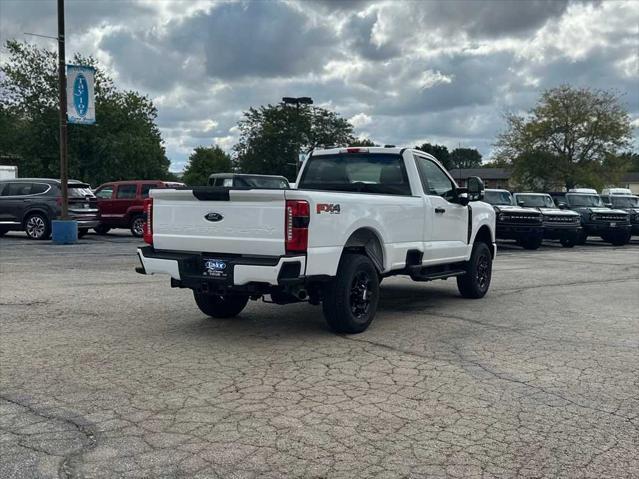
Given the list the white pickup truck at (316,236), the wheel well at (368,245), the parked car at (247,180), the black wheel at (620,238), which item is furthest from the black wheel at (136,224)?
the black wheel at (620,238)

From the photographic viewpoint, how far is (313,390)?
197 inches

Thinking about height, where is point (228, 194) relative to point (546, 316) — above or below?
above

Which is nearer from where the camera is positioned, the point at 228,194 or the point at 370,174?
the point at 228,194

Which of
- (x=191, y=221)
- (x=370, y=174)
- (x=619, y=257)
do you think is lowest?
(x=619, y=257)

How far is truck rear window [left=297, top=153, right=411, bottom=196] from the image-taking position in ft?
27.1

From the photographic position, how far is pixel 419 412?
453 cm

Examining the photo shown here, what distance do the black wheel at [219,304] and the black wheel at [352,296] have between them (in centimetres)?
137

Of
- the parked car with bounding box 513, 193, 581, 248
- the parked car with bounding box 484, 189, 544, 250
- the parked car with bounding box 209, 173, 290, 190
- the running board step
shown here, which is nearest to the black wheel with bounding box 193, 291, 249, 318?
the running board step

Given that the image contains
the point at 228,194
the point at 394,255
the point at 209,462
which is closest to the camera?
the point at 209,462

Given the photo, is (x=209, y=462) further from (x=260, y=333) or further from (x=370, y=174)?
(x=370, y=174)

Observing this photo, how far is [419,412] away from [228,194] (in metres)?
2.96

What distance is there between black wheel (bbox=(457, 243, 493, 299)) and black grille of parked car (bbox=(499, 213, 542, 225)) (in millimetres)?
11080

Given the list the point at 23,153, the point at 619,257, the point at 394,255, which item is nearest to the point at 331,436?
the point at 394,255

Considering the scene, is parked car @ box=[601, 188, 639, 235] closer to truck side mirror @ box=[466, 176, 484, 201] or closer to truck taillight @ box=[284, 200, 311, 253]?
truck side mirror @ box=[466, 176, 484, 201]
